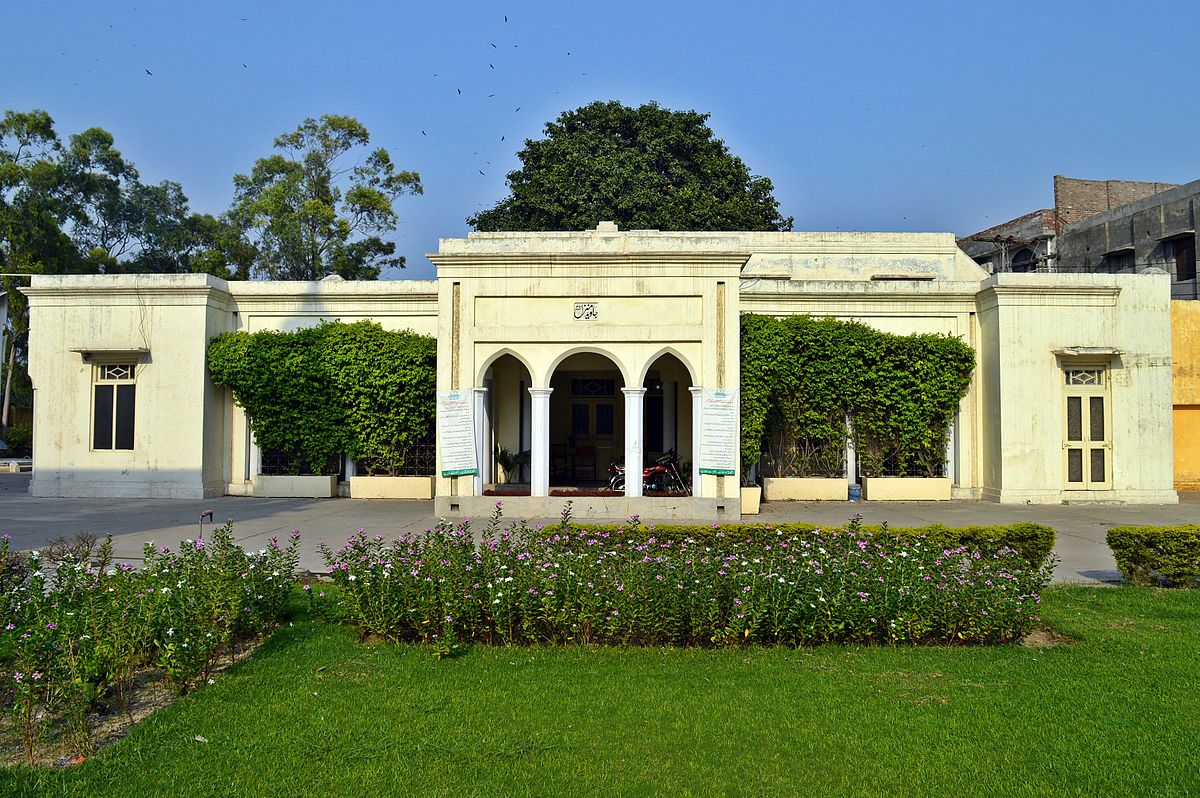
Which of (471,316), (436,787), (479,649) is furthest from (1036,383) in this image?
(436,787)

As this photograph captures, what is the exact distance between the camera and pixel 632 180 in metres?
29.2

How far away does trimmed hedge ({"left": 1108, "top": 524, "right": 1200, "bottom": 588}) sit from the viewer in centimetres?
869

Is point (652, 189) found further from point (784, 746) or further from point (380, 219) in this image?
point (784, 746)

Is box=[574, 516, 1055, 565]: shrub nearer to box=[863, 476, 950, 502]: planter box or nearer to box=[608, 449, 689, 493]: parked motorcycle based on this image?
box=[608, 449, 689, 493]: parked motorcycle

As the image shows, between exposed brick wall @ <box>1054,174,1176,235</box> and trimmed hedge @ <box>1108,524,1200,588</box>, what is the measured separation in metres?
26.5

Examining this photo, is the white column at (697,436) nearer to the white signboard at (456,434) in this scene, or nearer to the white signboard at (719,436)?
the white signboard at (719,436)

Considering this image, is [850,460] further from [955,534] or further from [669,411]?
[955,534]

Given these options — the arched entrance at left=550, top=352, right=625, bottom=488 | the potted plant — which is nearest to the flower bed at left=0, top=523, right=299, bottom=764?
the potted plant

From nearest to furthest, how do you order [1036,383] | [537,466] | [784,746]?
[784,746], [537,466], [1036,383]

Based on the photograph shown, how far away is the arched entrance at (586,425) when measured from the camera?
19438 mm

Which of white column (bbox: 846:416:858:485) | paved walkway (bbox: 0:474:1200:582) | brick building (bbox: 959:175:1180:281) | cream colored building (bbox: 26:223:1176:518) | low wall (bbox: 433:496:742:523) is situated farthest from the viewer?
brick building (bbox: 959:175:1180:281)

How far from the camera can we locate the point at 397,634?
648 cm

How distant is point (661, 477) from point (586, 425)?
345cm

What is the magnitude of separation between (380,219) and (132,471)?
68.6 feet
